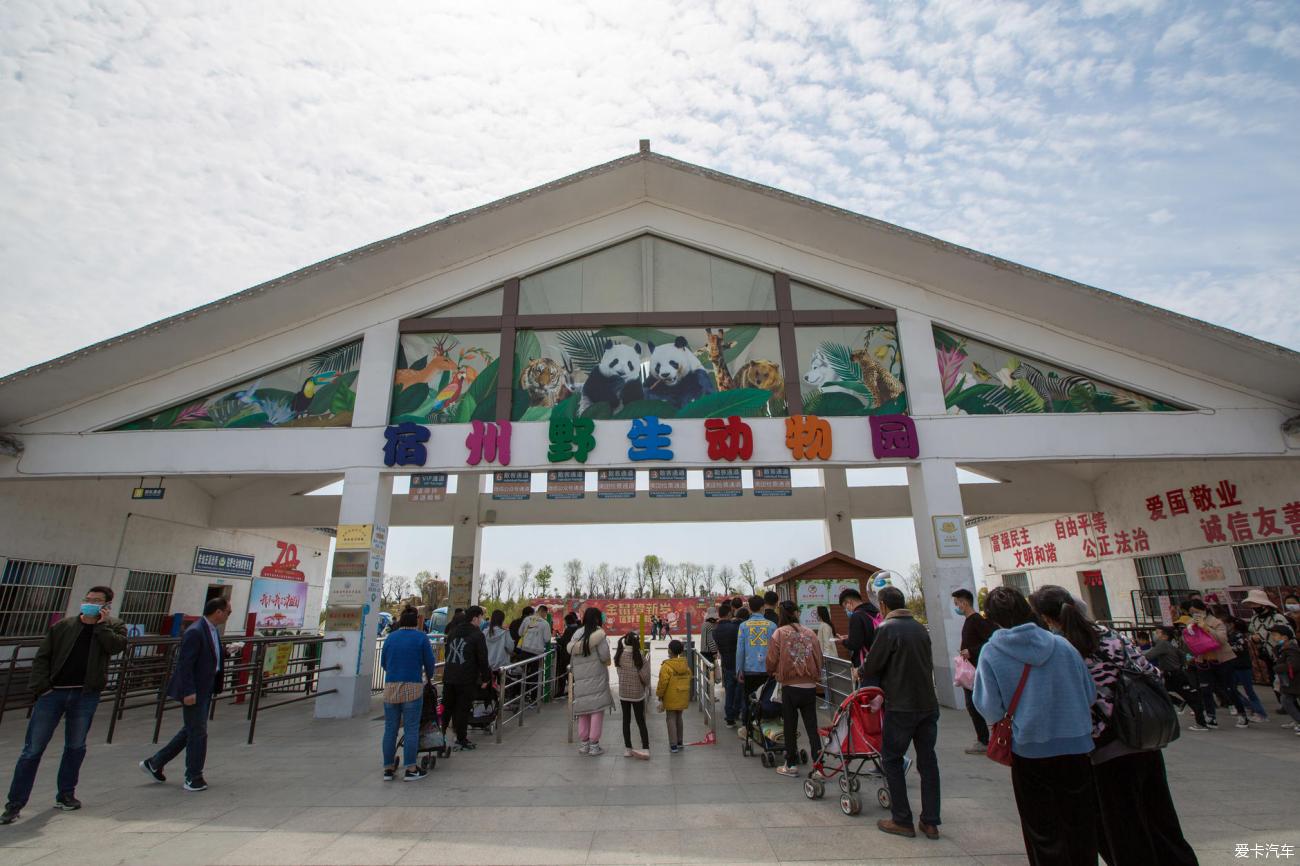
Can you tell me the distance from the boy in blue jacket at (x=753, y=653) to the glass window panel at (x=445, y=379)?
231 inches

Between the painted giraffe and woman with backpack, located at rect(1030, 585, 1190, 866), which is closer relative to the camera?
woman with backpack, located at rect(1030, 585, 1190, 866)

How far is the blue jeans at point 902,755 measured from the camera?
13.3ft

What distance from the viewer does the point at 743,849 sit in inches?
152

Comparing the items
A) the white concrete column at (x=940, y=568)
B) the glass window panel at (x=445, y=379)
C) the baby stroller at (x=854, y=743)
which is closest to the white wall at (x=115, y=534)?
the glass window panel at (x=445, y=379)

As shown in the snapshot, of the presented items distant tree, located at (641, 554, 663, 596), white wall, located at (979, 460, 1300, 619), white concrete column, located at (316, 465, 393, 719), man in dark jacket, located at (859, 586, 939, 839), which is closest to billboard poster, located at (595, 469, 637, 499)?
white concrete column, located at (316, 465, 393, 719)

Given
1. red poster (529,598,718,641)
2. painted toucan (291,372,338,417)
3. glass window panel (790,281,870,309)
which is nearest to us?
painted toucan (291,372,338,417)

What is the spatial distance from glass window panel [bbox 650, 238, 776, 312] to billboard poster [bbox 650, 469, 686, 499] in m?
2.94

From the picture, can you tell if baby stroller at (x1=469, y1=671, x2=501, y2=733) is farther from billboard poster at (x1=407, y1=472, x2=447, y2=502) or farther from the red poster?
the red poster

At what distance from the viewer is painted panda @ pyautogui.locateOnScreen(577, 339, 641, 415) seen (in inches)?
410

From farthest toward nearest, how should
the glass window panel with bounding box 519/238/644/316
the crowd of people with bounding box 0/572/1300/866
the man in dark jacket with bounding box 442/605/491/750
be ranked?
the glass window panel with bounding box 519/238/644/316 → the man in dark jacket with bounding box 442/605/491/750 → the crowd of people with bounding box 0/572/1300/866

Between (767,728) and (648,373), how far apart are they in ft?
20.3

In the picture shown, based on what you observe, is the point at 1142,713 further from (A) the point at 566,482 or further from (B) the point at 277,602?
(B) the point at 277,602

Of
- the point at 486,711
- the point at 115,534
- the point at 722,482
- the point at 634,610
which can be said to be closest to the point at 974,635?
the point at 722,482

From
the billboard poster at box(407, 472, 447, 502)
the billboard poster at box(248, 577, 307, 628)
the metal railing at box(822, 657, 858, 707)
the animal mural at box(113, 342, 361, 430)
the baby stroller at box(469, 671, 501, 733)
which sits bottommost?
the baby stroller at box(469, 671, 501, 733)
